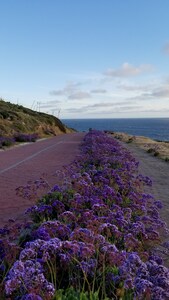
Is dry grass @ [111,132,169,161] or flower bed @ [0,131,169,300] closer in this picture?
flower bed @ [0,131,169,300]

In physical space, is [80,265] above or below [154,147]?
above

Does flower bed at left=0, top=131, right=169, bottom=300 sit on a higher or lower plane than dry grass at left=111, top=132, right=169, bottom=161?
higher

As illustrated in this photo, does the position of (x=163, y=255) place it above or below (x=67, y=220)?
below

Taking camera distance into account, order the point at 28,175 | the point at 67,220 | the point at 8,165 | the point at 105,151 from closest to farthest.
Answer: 1. the point at 67,220
2. the point at 28,175
3. the point at 105,151
4. the point at 8,165

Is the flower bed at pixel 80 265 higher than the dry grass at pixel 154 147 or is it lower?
higher

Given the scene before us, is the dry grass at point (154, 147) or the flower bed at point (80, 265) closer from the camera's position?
the flower bed at point (80, 265)

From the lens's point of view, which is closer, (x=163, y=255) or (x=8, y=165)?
(x=163, y=255)

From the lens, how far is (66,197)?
6730 millimetres

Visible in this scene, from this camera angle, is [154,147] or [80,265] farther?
[154,147]

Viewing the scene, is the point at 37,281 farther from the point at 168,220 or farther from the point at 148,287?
the point at 168,220

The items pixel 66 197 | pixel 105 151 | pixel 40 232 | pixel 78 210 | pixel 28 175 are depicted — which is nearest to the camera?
pixel 40 232

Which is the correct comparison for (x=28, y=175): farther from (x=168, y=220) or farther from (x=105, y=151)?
(x=168, y=220)

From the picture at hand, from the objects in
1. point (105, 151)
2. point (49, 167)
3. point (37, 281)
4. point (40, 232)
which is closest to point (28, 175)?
point (49, 167)

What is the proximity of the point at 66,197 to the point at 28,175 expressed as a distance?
22.1 ft
